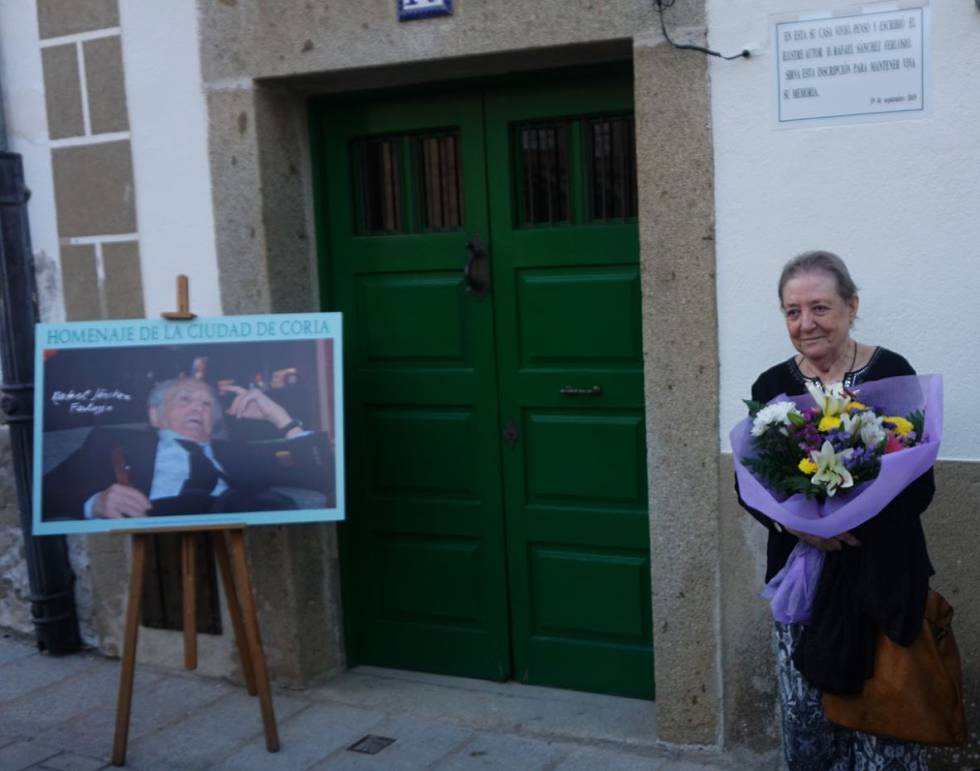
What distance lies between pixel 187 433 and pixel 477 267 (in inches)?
48.6

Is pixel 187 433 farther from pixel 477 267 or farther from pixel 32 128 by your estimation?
pixel 32 128

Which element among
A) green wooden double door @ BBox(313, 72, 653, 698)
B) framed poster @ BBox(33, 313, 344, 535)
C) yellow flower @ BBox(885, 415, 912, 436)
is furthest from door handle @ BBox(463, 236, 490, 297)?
yellow flower @ BBox(885, 415, 912, 436)

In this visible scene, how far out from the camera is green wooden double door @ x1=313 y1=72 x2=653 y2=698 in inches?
171

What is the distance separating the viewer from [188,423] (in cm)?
429

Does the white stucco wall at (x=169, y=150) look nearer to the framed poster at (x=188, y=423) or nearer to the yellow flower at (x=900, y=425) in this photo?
the framed poster at (x=188, y=423)

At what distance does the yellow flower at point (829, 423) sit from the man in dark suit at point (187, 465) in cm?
197

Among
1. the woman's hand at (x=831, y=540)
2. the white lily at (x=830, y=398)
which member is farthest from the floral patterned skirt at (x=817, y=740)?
the white lily at (x=830, y=398)

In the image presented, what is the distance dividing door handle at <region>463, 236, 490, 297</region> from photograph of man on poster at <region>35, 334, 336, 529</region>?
632 mm

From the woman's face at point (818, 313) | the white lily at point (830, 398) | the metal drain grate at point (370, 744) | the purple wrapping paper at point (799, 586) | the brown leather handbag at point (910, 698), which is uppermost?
the woman's face at point (818, 313)

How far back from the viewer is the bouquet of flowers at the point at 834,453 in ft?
9.08

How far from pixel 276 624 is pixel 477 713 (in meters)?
0.92

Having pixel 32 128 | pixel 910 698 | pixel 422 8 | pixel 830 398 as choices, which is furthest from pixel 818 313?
pixel 32 128

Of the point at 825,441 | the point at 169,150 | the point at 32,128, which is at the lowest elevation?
the point at 825,441

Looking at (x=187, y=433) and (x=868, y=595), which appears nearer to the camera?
(x=868, y=595)
